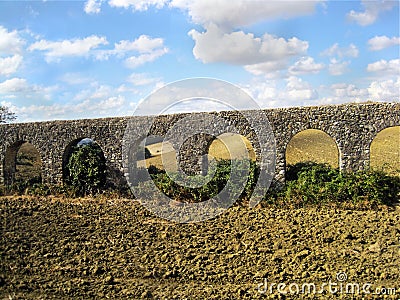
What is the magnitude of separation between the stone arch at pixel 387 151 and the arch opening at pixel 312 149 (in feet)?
4.71

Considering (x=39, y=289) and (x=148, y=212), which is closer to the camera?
(x=39, y=289)

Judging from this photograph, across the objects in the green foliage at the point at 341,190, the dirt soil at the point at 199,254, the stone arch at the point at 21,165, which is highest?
the stone arch at the point at 21,165

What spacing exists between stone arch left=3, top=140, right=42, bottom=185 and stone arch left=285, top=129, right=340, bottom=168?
9.70 m

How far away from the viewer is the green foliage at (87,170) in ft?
44.3

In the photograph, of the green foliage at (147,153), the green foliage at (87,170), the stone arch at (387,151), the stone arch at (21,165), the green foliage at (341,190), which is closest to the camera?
the green foliage at (341,190)

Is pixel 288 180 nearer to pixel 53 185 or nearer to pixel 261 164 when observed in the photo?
pixel 261 164

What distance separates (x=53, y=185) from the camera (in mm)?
14219

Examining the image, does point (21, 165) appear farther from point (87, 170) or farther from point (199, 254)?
point (199, 254)

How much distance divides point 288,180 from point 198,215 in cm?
317

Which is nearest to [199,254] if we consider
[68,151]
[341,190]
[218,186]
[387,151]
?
[218,186]

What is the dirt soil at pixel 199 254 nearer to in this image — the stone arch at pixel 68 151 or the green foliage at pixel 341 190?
the green foliage at pixel 341 190

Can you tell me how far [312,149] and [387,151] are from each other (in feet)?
10.3

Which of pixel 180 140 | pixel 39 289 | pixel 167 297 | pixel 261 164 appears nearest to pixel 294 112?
pixel 261 164

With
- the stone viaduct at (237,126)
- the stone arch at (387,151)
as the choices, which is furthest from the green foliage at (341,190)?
the stone arch at (387,151)
